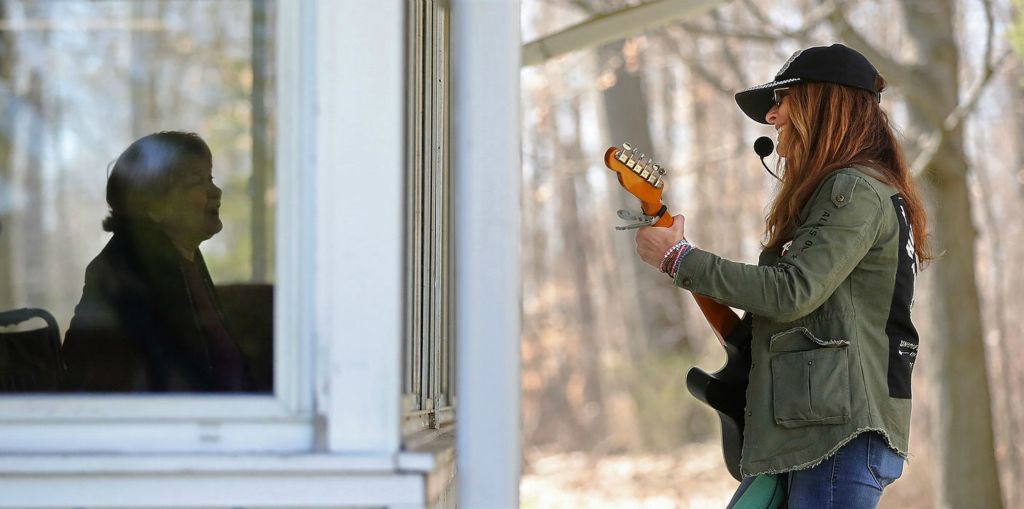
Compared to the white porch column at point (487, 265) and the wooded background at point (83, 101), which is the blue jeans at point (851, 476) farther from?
the wooded background at point (83, 101)

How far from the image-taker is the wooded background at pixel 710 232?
685 centimetres

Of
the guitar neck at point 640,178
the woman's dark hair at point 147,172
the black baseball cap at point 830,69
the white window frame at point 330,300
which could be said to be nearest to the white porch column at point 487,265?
the white window frame at point 330,300

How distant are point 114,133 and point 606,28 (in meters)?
3.24

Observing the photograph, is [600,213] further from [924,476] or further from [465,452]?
[465,452]

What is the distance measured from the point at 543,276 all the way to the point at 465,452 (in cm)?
1602

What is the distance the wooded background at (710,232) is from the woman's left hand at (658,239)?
0.61 metres

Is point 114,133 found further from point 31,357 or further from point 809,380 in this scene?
point 809,380

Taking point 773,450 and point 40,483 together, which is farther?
point 773,450

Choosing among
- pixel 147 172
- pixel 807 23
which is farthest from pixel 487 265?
pixel 807 23

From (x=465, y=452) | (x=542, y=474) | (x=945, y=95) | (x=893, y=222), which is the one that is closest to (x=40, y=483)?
(x=465, y=452)

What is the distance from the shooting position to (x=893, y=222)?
99.7 inches

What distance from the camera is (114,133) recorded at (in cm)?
664

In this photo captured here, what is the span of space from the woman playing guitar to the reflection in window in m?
1.14

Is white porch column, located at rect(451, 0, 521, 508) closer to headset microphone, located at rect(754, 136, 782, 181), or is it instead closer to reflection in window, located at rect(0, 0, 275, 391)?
reflection in window, located at rect(0, 0, 275, 391)
